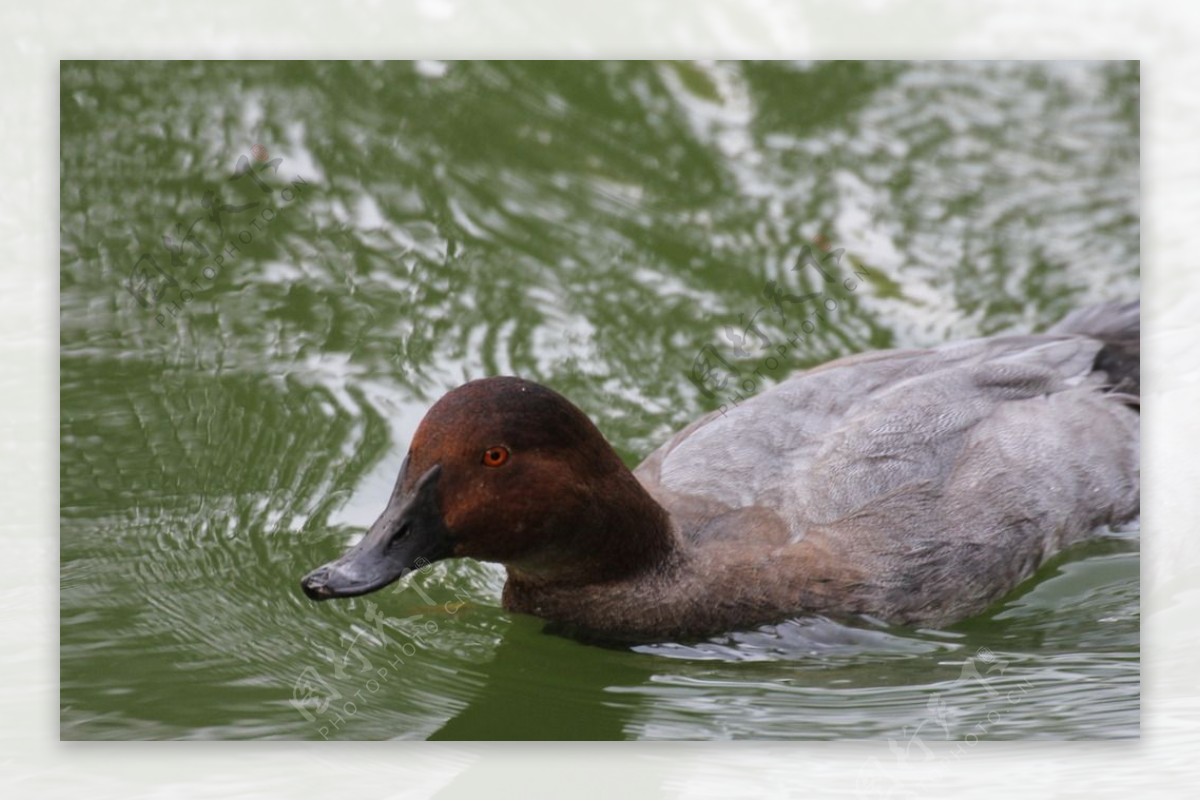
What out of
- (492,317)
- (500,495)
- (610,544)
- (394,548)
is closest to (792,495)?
(610,544)

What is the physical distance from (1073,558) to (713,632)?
4.36ft

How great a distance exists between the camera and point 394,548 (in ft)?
17.9

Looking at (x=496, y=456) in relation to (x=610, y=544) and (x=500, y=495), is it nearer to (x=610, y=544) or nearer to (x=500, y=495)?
(x=500, y=495)

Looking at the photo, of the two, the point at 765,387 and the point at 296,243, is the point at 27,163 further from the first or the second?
the point at 765,387

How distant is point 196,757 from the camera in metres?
5.62

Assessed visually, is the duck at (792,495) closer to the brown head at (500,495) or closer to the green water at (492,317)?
the brown head at (500,495)

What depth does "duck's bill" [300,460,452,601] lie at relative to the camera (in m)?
5.38

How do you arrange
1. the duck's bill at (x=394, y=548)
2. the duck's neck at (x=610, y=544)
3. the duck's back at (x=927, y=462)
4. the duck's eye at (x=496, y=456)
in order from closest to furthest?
1. the duck's bill at (x=394, y=548)
2. the duck's eye at (x=496, y=456)
3. the duck's neck at (x=610, y=544)
4. the duck's back at (x=927, y=462)

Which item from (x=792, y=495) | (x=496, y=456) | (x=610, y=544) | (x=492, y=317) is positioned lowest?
(x=610, y=544)

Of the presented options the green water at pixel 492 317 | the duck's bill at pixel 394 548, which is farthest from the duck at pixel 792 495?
the green water at pixel 492 317

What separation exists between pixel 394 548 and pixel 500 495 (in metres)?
0.34

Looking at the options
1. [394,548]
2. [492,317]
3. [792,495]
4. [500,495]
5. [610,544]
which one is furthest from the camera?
[492,317]

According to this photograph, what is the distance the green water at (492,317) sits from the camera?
229 inches

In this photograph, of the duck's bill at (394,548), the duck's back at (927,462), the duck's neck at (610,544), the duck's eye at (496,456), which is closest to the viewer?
the duck's bill at (394,548)
